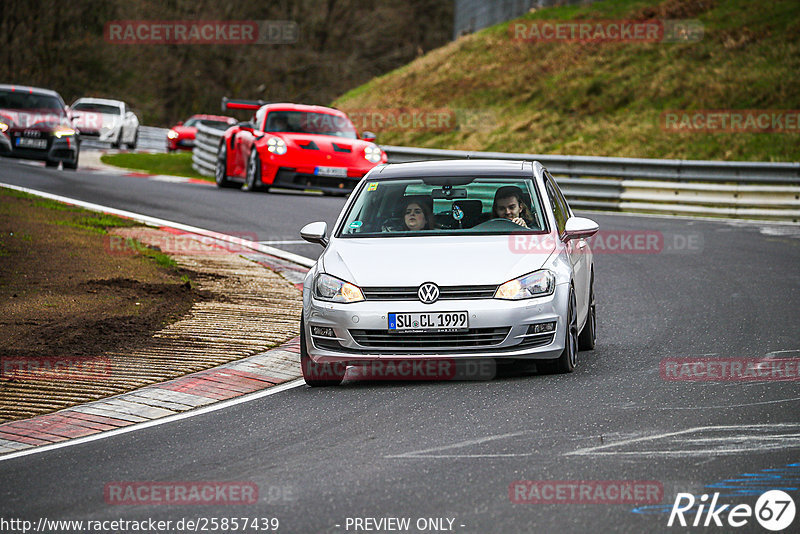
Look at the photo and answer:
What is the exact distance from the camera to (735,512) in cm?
519

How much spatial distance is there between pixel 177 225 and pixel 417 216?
938 centimetres

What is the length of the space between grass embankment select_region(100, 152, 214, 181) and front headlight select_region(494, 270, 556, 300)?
817 inches

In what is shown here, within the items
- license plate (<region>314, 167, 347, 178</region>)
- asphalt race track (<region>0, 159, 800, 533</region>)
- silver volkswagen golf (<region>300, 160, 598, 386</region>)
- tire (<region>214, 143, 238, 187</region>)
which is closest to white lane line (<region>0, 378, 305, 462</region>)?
asphalt race track (<region>0, 159, 800, 533</region>)

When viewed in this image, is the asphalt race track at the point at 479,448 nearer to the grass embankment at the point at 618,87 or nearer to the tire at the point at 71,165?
the tire at the point at 71,165

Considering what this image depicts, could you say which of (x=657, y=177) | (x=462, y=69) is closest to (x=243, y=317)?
(x=657, y=177)

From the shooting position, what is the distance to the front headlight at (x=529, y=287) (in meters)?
8.19

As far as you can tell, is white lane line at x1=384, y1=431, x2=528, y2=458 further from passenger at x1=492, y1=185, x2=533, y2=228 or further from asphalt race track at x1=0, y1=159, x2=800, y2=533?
passenger at x1=492, y1=185, x2=533, y2=228

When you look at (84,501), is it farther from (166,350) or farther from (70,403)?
(166,350)

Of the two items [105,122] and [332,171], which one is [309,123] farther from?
[105,122]

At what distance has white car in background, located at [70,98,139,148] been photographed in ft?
121

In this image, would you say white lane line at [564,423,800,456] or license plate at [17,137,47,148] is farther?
license plate at [17,137,47,148]

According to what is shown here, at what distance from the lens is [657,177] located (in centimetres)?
2323

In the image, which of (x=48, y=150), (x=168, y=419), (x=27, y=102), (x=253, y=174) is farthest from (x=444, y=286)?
(x=27, y=102)

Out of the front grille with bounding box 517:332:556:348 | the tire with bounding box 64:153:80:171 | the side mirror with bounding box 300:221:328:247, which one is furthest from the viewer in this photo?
the tire with bounding box 64:153:80:171
